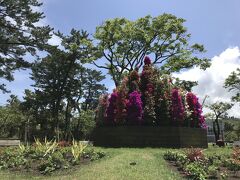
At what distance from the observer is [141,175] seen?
855 centimetres

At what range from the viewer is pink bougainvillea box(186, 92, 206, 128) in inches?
666

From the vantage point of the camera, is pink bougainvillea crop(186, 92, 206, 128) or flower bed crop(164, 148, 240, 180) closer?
flower bed crop(164, 148, 240, 180)

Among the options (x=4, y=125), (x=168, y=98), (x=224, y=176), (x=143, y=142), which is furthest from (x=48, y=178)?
(x=4, y=125)

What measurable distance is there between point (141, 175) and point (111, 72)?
2896cm

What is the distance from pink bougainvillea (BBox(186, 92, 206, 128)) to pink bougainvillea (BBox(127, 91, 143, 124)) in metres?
2.75

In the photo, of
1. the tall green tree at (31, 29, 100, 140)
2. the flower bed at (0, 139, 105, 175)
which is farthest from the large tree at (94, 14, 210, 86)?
the flower bed at (0, 139, 105, 175)

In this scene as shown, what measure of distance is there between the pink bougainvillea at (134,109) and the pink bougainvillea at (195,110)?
2.75 m

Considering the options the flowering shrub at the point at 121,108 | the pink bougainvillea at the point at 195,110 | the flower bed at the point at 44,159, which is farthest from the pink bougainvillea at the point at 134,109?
the flower bed at the point at 44,159

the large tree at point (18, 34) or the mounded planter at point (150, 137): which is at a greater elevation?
the large tree at point (18, 34)

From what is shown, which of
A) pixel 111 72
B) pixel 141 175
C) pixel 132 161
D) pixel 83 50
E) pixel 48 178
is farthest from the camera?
pixel 83 50

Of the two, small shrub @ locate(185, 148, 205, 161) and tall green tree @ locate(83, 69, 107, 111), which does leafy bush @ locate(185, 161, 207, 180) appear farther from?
tall green tree @ locate(83, 69, 107, 111)

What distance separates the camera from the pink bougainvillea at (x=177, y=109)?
51.3 ft

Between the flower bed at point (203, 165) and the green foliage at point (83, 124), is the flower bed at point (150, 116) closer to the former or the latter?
the flower bed at point (203, 165)

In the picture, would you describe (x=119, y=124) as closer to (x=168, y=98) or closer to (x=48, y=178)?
(x=168, y=98)
